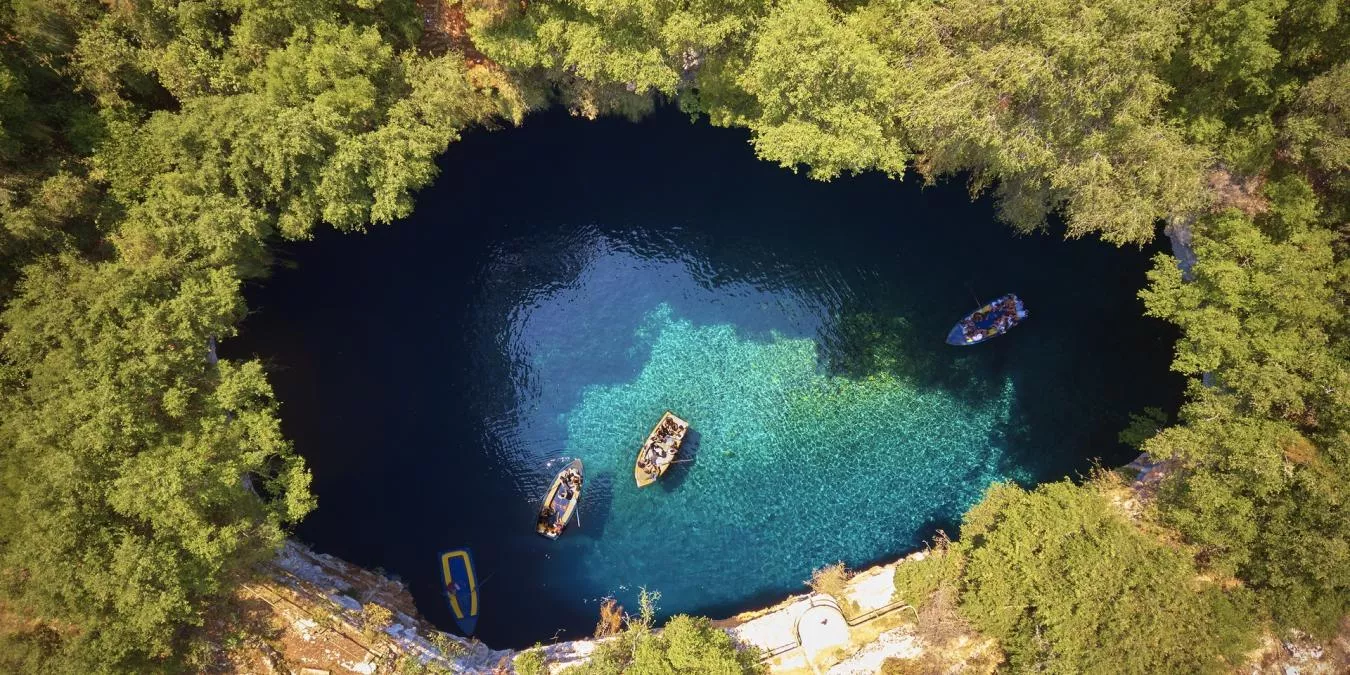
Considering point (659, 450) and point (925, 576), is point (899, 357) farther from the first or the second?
point (659, 450)

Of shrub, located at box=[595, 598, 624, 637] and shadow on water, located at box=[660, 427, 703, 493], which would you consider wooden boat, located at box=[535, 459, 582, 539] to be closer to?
shrub, located at box=[595, 598, 624, 637]

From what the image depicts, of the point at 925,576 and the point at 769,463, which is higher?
the point at 769,463

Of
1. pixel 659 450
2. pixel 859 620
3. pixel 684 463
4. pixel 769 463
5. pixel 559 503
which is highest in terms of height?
pixel 659 450

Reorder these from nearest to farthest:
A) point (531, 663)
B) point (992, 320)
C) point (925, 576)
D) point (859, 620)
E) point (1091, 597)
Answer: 1. point (1091, 597)
2. point (531, 663)
3. point (925, 576)
4. point (859, 620)
5. point (992, 320)

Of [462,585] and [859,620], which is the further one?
[462,585]

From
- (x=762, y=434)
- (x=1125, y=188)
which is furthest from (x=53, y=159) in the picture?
(x=1125, y=188)

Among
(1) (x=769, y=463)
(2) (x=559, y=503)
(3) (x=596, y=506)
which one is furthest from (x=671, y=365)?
(2) (x=559, y=503)

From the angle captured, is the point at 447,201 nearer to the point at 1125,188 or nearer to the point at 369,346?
the point at 369,346
